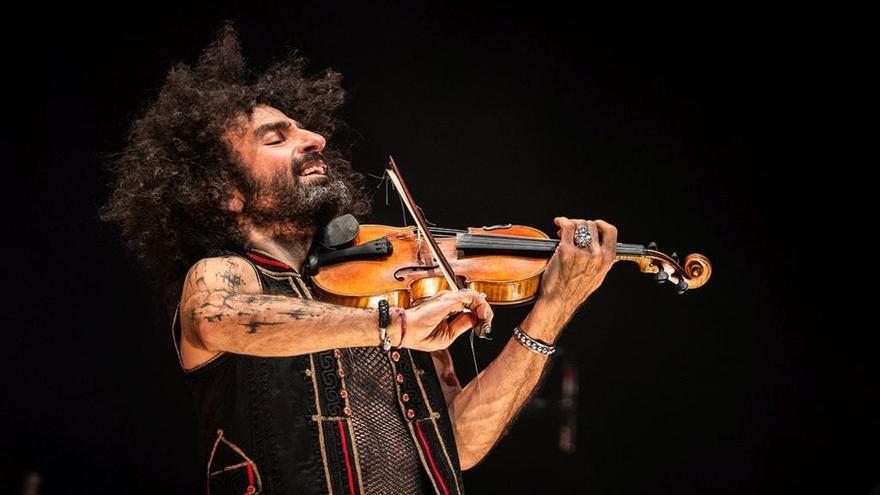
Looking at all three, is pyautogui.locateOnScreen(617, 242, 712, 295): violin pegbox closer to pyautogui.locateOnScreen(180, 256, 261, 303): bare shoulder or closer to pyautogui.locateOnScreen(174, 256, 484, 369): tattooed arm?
pyautogui.locateOnScreen(174, 256, 484, 369): tattooed arm

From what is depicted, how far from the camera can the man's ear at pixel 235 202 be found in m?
2.30

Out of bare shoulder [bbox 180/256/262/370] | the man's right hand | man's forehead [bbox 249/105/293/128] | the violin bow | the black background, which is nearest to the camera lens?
the man's right hand

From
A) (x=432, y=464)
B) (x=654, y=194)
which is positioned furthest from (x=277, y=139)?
(x=654, y=194)

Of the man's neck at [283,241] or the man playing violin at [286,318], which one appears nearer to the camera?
the man playing violin at [286,318]

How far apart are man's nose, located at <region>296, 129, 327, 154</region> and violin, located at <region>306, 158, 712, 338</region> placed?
0.64 ft

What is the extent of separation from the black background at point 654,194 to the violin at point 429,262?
1.14 m

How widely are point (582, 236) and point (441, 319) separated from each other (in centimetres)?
58

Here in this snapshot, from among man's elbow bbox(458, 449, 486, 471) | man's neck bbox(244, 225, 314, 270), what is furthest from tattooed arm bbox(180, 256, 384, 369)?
man's elbow bbox(458, 449, 486, 471)

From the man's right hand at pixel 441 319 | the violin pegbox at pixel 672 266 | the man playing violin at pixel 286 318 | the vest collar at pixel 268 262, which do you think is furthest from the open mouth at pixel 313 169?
the violin pegbox at pixel 672 266

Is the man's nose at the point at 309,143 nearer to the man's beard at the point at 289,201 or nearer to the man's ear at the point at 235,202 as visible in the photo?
the man's beard at the point at 289,201

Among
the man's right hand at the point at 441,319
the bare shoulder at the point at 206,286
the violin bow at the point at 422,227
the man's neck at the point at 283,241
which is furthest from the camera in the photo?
the man's neck at the point at 283,241

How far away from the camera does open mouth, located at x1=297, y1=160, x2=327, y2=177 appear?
230 centimetres

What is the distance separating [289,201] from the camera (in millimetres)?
2246

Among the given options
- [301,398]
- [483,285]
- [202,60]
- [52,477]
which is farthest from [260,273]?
[52,477]
